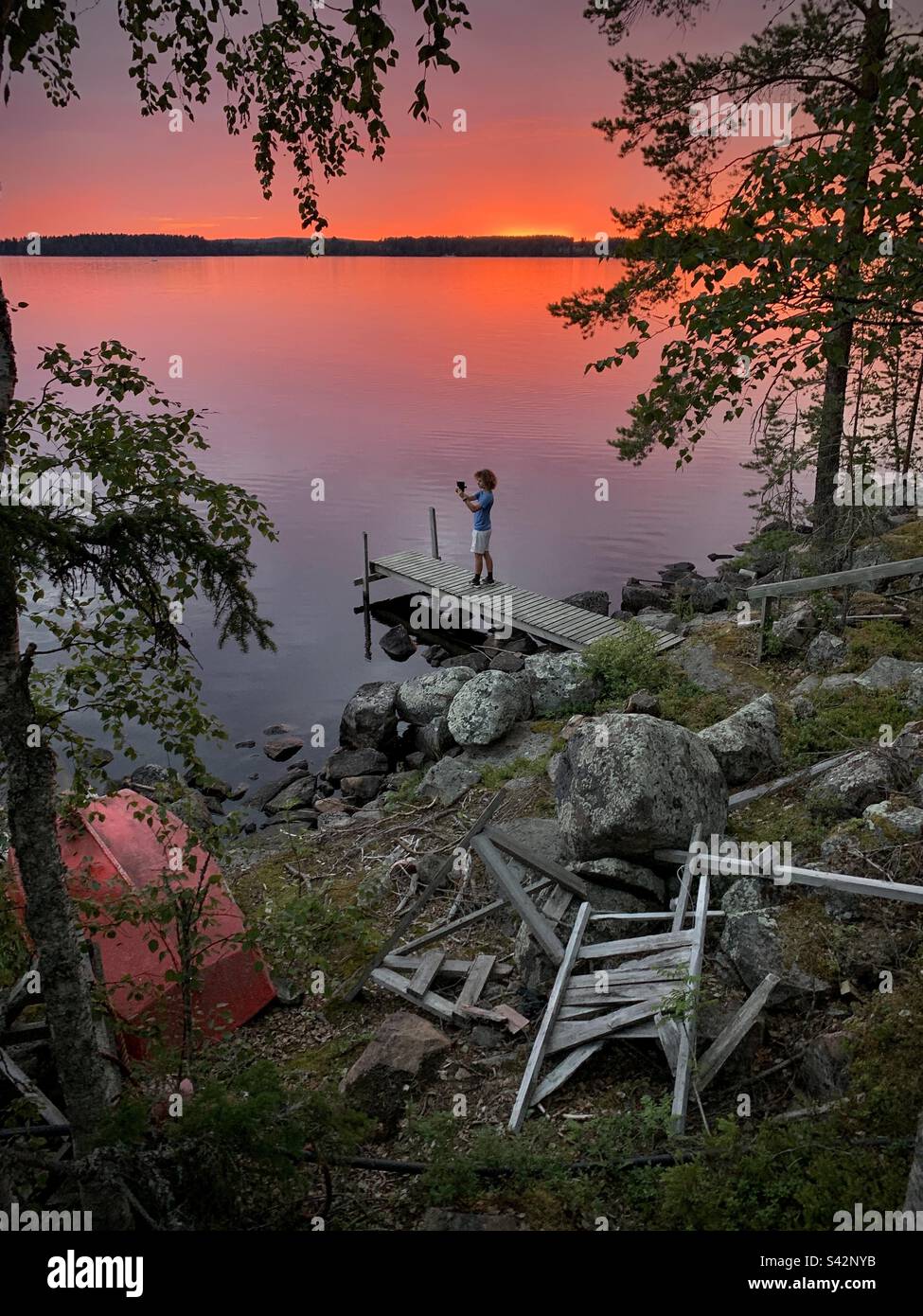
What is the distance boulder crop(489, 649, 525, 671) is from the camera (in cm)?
1735

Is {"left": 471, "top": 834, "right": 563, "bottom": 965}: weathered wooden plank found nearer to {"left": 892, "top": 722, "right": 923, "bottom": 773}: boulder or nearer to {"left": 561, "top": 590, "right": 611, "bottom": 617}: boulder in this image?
{"left": 892, "top": 722, "right": 923, "bottom": 773}: boulder

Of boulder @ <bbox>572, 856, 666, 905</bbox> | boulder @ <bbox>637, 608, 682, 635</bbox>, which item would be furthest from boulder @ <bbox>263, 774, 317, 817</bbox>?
boulder @ <bbox>572, 856, 666, 905</bbox>

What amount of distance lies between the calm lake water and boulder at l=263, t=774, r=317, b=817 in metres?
1.37

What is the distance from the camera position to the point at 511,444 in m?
41.2

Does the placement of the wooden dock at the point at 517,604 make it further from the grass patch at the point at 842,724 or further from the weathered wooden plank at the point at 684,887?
the weathered wooden plank at the point at 684,887

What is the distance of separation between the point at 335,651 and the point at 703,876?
681 inches

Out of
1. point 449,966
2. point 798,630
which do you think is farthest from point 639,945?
point 798,630

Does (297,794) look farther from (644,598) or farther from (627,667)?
(644,598)

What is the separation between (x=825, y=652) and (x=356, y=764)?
8080mm

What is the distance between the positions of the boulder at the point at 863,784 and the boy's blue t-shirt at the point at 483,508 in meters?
10.8

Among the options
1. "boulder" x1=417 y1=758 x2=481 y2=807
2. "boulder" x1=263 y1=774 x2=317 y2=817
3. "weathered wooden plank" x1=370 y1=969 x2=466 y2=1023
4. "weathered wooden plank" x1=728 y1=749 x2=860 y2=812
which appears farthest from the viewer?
"boulder" x1=263 y1=774 x2=317 y2=817

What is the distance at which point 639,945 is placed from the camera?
7449 millimetres

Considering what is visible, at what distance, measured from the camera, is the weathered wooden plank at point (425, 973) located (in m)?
8.14
